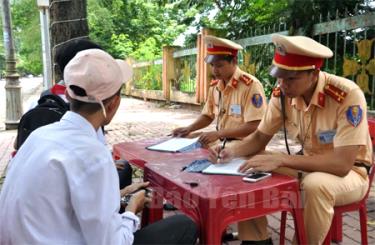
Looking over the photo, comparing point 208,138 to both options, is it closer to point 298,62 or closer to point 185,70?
point 298,62

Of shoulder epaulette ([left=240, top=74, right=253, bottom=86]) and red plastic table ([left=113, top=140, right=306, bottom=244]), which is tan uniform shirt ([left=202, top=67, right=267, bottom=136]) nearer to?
shoulder epaulette ([left=240, top=74, right=253, bottom=86])

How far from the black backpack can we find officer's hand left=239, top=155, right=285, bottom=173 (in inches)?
38.2

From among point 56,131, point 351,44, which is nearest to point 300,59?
point 56,131

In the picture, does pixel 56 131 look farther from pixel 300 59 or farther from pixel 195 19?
pixel 195 19

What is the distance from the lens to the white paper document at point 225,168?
1860mm

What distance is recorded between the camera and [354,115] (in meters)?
1.98

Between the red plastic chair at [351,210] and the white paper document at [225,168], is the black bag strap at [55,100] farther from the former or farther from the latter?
the red plastic chair at [351,210]

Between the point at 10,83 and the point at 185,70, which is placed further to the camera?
the point at 185,70

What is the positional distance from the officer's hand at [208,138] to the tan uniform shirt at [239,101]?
0.25 meters

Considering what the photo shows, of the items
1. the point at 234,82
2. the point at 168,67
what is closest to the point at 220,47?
the point at 234,82

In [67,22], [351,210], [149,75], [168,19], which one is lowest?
[149,75]

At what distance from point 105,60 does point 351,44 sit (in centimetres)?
464

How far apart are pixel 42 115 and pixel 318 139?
1.48 m

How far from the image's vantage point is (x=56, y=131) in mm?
1312
